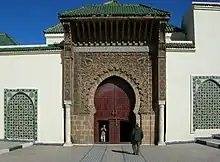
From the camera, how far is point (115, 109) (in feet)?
35.7

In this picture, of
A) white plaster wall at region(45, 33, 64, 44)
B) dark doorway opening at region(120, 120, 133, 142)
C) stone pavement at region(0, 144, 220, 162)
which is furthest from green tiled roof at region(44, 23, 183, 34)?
stone pavement at region(0, 144, 220, 162)

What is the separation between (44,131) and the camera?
415 inches

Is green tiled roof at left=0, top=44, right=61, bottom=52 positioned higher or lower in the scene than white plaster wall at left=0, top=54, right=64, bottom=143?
higher

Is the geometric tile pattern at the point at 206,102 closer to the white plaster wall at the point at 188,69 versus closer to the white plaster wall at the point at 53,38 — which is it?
the white plaster wall at the point at 188,69

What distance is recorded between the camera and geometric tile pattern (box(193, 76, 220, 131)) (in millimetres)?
10492

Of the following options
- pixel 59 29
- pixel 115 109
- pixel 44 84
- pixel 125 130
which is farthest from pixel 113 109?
pixel 59 29

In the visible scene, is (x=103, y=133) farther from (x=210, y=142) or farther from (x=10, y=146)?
(x=210, y=142)

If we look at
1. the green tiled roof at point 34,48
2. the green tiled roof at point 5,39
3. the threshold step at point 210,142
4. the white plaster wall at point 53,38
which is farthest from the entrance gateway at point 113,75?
the green tiled roof at point 5,39

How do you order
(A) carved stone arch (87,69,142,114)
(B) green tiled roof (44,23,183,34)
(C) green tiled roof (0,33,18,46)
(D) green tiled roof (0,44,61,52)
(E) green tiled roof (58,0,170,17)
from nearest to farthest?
1. (E) green tiled roof (58,0,170,17)
2. (D) green tiled roof (0,44,61,52)
3. (A) carved stone arch (87,69,142,114)
4. (B) green tiled roof (44,23,183,34)
5. (C) green tiled roof (0,33,18,46)

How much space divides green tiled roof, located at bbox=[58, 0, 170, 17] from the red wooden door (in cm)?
229

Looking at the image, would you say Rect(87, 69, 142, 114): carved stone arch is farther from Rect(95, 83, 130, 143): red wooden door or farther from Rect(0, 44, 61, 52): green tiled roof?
Rect(0, 44, 61, 52): green tiled roof

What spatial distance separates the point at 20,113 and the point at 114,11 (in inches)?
172

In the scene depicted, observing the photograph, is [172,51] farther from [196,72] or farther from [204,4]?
[204,4]

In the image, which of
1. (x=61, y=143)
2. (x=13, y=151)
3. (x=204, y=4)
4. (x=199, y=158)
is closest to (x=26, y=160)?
(x=13, y=151)
